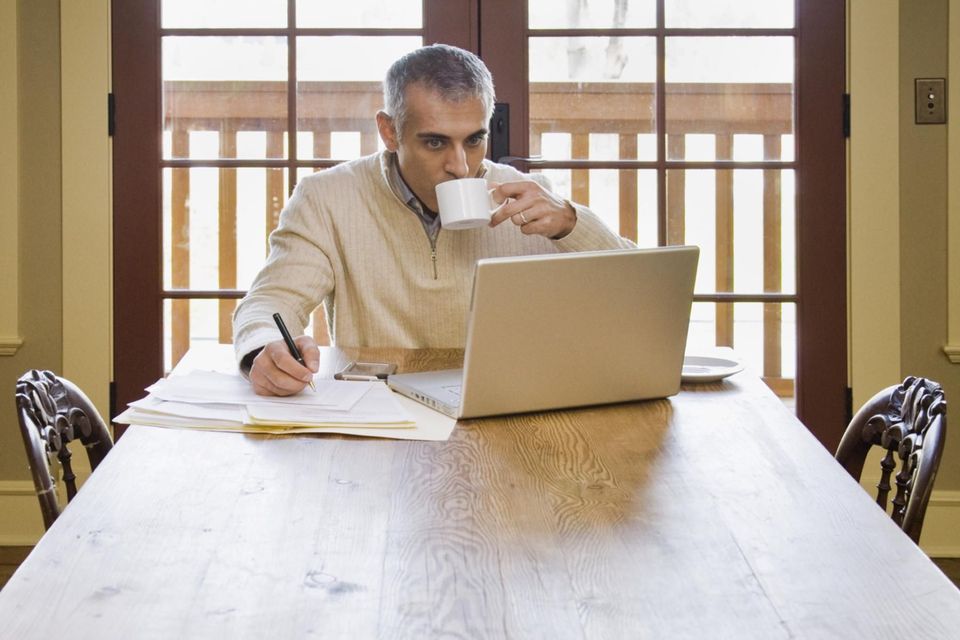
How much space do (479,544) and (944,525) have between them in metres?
2.46

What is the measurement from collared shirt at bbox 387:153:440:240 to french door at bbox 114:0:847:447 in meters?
0.79

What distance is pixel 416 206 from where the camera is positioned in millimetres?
2186

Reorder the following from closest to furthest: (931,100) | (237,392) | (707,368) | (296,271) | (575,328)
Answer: (575,328) < (237,392) < (707,368) < (296,271) < (931,100)

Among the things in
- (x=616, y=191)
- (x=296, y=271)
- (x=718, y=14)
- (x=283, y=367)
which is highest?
(x=718, y=14)

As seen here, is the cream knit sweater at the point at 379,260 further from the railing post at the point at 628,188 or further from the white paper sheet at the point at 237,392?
the railing post at the point at 628,188

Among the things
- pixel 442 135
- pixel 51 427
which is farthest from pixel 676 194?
pixel 51 427

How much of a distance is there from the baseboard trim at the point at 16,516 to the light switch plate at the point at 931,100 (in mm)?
2558

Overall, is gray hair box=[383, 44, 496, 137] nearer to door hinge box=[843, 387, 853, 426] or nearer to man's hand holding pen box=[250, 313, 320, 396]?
man's hand holding pen box=[250, 313, 320, 396]

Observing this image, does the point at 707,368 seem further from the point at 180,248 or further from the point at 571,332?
the point at 180,248


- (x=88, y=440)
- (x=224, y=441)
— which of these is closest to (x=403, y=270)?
(x=88, y=440)

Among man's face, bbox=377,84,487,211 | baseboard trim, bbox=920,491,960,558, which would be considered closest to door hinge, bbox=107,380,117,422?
man's face, bbox=377,84,487,211

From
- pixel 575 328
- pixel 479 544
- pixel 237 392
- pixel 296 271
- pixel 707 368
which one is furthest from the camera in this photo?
pixel 296 271

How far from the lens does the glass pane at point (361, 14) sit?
2.96 metres

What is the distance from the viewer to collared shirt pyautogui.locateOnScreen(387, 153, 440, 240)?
7.16 feet
